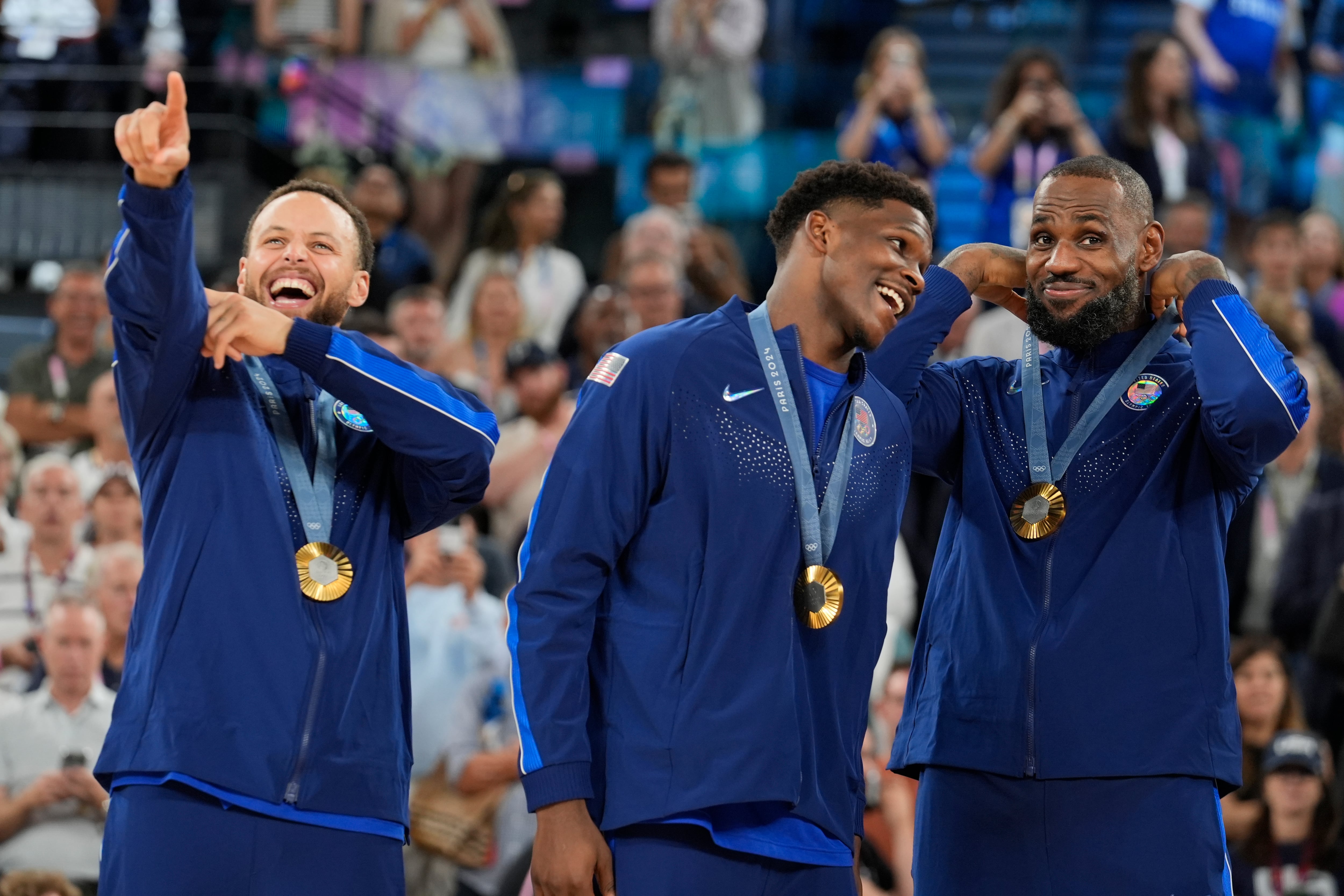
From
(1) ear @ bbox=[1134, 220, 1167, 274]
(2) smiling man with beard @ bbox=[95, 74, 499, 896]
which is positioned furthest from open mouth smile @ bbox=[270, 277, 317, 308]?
(1) ear @ bbox=[1134, 220, 1167, 274]

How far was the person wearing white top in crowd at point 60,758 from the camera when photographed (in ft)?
22.4

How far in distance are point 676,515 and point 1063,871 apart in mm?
1297

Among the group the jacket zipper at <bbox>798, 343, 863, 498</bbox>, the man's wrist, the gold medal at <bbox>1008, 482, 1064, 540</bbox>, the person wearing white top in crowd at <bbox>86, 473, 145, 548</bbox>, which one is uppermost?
the man's wrist

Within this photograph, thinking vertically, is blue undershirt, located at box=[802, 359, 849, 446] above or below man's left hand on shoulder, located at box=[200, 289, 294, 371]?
below

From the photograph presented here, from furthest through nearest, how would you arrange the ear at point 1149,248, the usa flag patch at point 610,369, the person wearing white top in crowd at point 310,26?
the person wearing white top in crowd at point 310,26, the ear at point 1149,248, the usa flag patch at point 610,369

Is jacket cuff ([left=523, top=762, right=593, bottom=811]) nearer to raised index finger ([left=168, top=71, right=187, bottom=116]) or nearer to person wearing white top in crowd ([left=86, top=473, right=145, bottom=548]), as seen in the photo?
raised index finger ([left=168, top=71, right=187, bottom=116])

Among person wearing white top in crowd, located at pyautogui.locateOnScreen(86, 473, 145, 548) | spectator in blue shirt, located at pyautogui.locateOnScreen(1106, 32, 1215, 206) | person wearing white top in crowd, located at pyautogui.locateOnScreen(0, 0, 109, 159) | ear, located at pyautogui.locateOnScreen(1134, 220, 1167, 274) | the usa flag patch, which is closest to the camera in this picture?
the usa flag patch

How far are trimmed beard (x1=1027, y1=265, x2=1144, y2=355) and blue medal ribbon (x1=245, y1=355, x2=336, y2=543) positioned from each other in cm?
177

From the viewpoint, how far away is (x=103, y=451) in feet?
28.4

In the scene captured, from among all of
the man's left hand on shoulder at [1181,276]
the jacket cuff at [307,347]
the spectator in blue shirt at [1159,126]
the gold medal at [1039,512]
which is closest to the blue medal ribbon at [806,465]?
the gold medal at [1039,512]

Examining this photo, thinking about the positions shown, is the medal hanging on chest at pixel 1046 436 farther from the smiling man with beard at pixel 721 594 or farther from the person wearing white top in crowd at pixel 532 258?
the person wearing white top in crowd at pixel 532 258

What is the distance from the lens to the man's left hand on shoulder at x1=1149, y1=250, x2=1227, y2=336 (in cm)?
428

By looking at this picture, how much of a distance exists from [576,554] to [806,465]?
1.73 feet

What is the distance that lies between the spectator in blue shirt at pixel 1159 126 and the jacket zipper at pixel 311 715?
7969 millimetres
